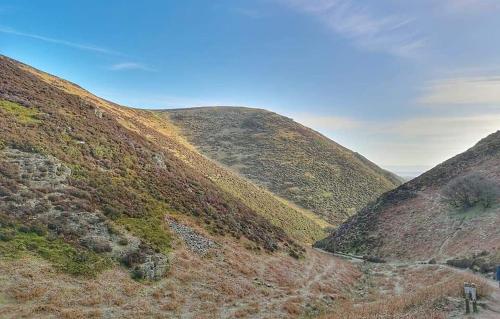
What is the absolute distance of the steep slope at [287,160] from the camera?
8012 cm


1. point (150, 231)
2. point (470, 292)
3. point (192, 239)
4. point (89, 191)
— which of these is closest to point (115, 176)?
point (89, 191)

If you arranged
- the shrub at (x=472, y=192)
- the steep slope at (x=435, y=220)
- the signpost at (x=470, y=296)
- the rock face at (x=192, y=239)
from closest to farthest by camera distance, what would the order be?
the signpost at (x=470, y=296) → the rock face at (x=192, y=239) → the steep slope at (x=435, y=220) → the shrub at (x=472, y=192)

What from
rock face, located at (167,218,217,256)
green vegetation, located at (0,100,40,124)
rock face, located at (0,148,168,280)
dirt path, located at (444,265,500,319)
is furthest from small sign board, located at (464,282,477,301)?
green vegetation, located at (0,100,40,124)

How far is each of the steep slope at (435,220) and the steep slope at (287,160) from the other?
778 inches

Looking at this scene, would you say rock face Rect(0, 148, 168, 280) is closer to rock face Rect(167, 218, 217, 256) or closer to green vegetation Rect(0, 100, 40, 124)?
rock face Rect(167, 218, 217, 256)

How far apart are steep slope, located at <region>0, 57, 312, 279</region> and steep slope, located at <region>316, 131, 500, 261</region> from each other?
13.1 m

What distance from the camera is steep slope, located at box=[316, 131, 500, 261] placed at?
37094mm

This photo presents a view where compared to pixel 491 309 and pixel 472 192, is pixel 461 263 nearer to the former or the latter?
pixel 472 192

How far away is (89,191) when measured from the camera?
2625 centimetres

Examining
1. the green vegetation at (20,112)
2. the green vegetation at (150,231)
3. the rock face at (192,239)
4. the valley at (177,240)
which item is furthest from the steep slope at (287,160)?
the green vegetation at (20,112)

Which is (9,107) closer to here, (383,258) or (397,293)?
(397,293)

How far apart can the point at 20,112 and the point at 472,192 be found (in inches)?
1863

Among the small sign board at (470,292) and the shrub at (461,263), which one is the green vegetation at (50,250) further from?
the shrub at (461,263)

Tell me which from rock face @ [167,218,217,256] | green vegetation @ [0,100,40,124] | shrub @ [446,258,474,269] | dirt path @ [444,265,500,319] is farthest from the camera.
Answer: green vegetation @ [0,100,40,124]
